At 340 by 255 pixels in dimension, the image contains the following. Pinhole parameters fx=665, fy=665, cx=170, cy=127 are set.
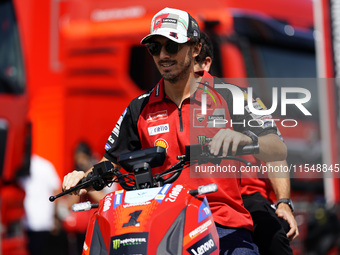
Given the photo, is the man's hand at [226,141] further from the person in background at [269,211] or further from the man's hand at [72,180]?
the person in background at [269,211]

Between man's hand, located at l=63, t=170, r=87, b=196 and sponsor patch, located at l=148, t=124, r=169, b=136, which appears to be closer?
man's hand, located at l=63, t=170, r=87, b=196

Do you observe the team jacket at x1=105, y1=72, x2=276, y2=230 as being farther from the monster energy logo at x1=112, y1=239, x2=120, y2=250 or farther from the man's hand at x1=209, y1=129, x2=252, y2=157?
the monster energy logo at x1=112, y1=239, x2=120, y2=250

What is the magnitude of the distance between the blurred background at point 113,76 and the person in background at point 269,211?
4204 mm

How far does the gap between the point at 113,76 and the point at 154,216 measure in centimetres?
629

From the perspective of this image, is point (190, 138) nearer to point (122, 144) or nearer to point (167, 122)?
point (167, 122)

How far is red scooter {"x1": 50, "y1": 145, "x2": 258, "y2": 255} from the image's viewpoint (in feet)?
9.14

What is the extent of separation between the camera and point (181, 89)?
3711mm

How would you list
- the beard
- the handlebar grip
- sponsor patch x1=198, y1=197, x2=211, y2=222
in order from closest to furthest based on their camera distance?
sponsor patch x1=198, y1=197, x2=211, y2=222, the handlebar grip, the beard

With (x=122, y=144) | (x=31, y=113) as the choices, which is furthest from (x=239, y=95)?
(x=31, y=113)

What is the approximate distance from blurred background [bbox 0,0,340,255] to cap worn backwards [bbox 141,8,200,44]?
475cm

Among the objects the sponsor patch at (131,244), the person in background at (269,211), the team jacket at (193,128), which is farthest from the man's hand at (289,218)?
the sponsor patch at (131,244)

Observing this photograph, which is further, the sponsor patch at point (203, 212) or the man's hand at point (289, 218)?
the man's hand at point (289, 218)

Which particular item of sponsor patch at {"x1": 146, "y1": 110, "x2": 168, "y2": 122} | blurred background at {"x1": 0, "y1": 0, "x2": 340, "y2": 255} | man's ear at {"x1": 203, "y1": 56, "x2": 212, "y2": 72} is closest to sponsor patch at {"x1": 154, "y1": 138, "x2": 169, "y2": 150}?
sponsor patch at {"x1": 146, "y1": 110, "x2": 168, "y2": 122}

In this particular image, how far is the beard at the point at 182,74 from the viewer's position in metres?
3.56
